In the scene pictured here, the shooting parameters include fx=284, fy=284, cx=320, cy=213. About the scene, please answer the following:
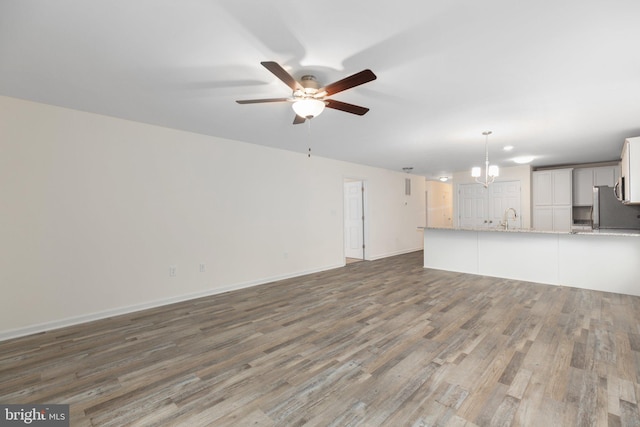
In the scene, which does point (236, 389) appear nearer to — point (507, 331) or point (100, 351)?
point (100, 351)

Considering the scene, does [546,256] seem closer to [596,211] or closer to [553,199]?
[596,211]

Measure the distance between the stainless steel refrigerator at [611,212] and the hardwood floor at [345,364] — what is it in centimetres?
182

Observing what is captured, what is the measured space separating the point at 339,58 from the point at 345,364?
2410 mm

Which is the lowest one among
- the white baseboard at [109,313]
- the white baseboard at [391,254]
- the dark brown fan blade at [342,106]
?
the white baseboard at [391,254]

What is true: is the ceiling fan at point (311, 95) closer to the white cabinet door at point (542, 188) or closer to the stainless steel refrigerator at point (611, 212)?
the stainless steel refrigerator at point (611, 212)

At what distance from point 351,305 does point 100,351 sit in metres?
2.69

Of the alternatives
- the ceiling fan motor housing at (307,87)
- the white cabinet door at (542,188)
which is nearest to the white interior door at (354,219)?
the white cabinet door at (542,188)

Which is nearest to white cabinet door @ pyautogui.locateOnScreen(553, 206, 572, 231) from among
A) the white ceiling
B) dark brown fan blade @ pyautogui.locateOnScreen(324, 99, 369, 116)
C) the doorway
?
the white ceiling

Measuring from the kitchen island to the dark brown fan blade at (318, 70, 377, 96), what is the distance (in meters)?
4.60

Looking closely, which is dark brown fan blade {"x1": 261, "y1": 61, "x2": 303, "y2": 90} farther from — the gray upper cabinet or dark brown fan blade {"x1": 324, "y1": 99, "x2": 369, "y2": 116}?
the gray upper cabinet

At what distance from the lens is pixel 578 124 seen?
379cm

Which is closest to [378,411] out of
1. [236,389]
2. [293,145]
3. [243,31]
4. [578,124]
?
[236,389]

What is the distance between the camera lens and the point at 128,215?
3.62m

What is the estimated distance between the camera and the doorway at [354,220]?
7.34 m
